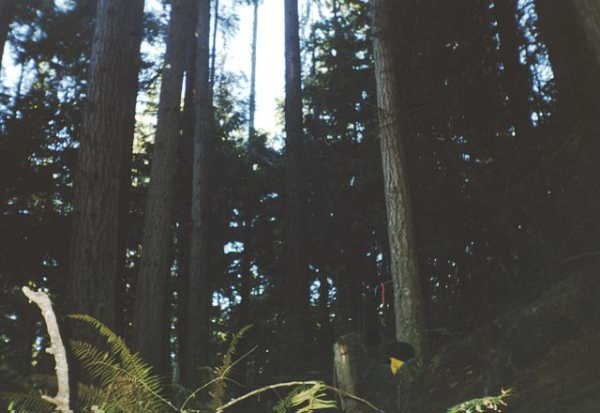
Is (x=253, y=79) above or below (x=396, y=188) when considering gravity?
above

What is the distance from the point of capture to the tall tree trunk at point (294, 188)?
1177cm

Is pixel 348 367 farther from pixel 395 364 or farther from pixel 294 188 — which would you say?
pixel 294 188

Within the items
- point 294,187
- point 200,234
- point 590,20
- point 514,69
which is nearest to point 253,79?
point 294,187

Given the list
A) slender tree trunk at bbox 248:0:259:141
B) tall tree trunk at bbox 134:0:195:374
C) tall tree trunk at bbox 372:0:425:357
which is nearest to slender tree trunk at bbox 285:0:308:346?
tall tree trunk at bbox 134:0:195:374

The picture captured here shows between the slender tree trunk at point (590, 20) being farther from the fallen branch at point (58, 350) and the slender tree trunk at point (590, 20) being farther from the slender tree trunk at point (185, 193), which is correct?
the slender tree trunk at point (185, 193)

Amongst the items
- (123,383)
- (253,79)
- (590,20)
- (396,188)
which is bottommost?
(123,383)

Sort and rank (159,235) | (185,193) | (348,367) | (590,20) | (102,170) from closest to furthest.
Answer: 1. (348,367)
2. (590,20)
3. (102,170)
4. (159,235)
5. (185,193)

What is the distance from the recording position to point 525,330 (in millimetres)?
3607

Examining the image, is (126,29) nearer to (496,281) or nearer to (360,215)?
(496,281)

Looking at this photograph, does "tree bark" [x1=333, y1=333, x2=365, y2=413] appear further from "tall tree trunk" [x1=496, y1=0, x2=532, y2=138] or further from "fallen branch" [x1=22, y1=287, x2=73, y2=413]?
"tall tree trunk" [x1=496, y1=0, x2=532, y2=138]

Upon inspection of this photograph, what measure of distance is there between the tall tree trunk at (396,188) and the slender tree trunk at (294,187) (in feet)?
12.8

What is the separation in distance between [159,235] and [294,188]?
4.98 metres

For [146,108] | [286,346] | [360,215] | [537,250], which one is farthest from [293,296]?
[146,108]

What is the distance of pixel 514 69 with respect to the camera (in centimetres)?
778
